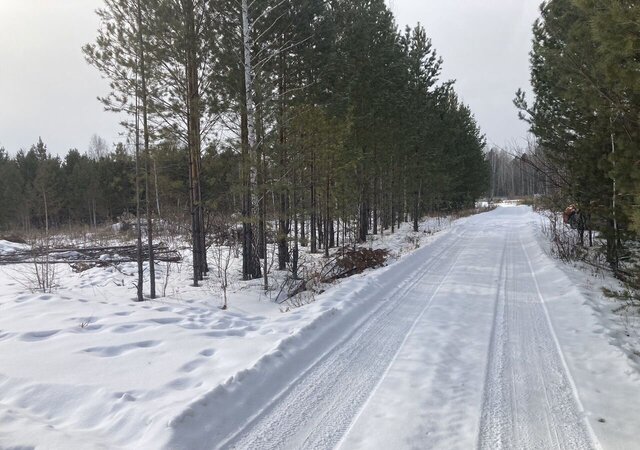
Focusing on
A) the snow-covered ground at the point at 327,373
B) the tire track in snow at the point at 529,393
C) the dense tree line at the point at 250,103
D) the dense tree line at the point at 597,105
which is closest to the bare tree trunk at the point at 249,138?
the dense tree line at the point at 250,103

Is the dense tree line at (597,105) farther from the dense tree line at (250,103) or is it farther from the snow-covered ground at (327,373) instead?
the dense tree line at (250,103)

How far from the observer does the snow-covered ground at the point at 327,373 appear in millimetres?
3209

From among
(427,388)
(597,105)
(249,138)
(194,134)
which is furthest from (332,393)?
(194,134)

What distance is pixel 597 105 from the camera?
20.5ft

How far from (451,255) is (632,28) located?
31.0ft

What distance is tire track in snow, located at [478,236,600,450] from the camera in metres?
3.15

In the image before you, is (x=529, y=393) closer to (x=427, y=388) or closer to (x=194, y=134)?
(x=427, y=388)

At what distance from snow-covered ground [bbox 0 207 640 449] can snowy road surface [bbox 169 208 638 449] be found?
0.05 feet

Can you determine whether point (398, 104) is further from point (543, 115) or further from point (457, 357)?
point (457, 357)

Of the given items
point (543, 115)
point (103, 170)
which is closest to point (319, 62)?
point (543, 115)

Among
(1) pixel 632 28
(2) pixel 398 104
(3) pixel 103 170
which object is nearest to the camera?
(1) pixel 632 28

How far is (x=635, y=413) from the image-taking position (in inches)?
136

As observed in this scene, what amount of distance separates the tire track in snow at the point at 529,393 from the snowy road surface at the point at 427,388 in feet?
0.04

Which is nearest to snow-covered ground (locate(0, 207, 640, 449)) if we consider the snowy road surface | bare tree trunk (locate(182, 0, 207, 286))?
the snowy road surface
